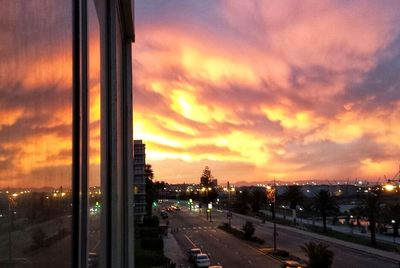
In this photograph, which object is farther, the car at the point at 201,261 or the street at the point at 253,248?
the street at the point at 253,248

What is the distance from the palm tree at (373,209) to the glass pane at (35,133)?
145 feet

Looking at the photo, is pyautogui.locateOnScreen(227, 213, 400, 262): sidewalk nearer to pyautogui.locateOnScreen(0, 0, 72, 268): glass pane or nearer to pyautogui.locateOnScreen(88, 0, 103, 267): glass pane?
pyautogui.locateOnScreen(88, 0, 103, 267): glass pane

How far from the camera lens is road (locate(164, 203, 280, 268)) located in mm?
33450

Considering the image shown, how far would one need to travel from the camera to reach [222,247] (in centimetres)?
4206

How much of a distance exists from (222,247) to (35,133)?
42280 millimetres

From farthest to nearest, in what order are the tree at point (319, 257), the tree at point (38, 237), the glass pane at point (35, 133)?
the tree at point (319, 257), the tree at point (38, 237), the glass pane at point (35, 133)

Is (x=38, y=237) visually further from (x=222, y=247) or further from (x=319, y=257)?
(x=222, y=247)

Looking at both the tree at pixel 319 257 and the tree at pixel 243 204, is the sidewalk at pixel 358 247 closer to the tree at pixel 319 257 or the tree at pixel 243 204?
the tree at pixel 319 257

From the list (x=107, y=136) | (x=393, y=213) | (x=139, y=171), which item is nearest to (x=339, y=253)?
Answer: (x=393, y=213)

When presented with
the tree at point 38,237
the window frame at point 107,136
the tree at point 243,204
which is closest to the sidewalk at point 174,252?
the window frame at point 107,136

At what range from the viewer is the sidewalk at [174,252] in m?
34.0

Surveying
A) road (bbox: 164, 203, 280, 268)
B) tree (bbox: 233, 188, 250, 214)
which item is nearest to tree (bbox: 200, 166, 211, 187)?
tree (bbox: 233, 188, 250, 214)

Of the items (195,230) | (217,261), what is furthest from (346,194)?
(217,261)

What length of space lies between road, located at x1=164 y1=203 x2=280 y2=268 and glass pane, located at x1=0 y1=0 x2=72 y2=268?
31588mm
